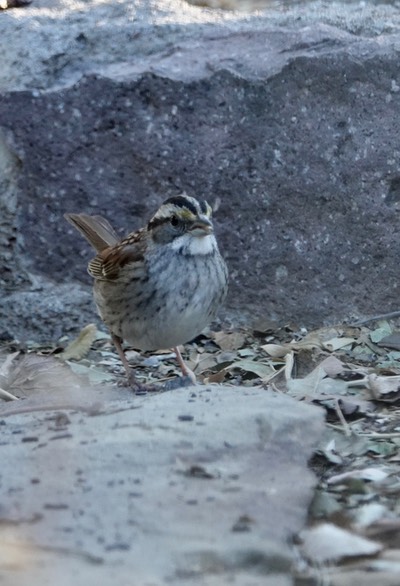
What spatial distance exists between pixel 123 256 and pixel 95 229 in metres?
0.23

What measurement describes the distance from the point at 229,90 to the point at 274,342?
1.06 meters

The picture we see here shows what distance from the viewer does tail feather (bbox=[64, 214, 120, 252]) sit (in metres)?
5.18

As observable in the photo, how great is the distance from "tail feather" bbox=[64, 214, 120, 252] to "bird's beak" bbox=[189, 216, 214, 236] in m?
0.46

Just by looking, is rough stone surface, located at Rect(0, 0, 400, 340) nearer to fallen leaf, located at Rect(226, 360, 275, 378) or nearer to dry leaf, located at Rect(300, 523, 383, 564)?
fallen leaf, located at Rect(226, 360, 275, 378)

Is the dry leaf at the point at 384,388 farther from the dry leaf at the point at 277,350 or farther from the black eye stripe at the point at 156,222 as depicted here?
the black eye stripe at the point at 156,222

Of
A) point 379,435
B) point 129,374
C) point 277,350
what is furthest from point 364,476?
point 129,374

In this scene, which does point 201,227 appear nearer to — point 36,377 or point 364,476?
point 36,377

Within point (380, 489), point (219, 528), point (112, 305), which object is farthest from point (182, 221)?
point (219, 528)

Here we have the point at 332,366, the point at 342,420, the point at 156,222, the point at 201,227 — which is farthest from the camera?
the point at 156,222

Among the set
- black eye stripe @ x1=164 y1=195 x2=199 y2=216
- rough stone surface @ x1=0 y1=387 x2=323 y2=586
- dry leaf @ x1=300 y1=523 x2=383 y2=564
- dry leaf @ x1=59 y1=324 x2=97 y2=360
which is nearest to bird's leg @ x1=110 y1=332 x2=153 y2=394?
dry leaf @ x1=59 y1=324 x2=97 y2=360

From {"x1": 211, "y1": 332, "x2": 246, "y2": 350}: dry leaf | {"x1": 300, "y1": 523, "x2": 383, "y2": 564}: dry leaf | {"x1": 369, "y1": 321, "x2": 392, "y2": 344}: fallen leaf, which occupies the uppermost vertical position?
{"x1": 300, "y1": 523, "x2": 383, "y2": 564}: dry leaf

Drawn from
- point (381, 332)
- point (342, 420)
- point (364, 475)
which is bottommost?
point (381, 332)

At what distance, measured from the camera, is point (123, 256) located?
16.5 feet

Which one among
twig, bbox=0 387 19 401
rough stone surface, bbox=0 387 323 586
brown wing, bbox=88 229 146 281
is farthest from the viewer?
brown wing, bbox=88 229 146 281
